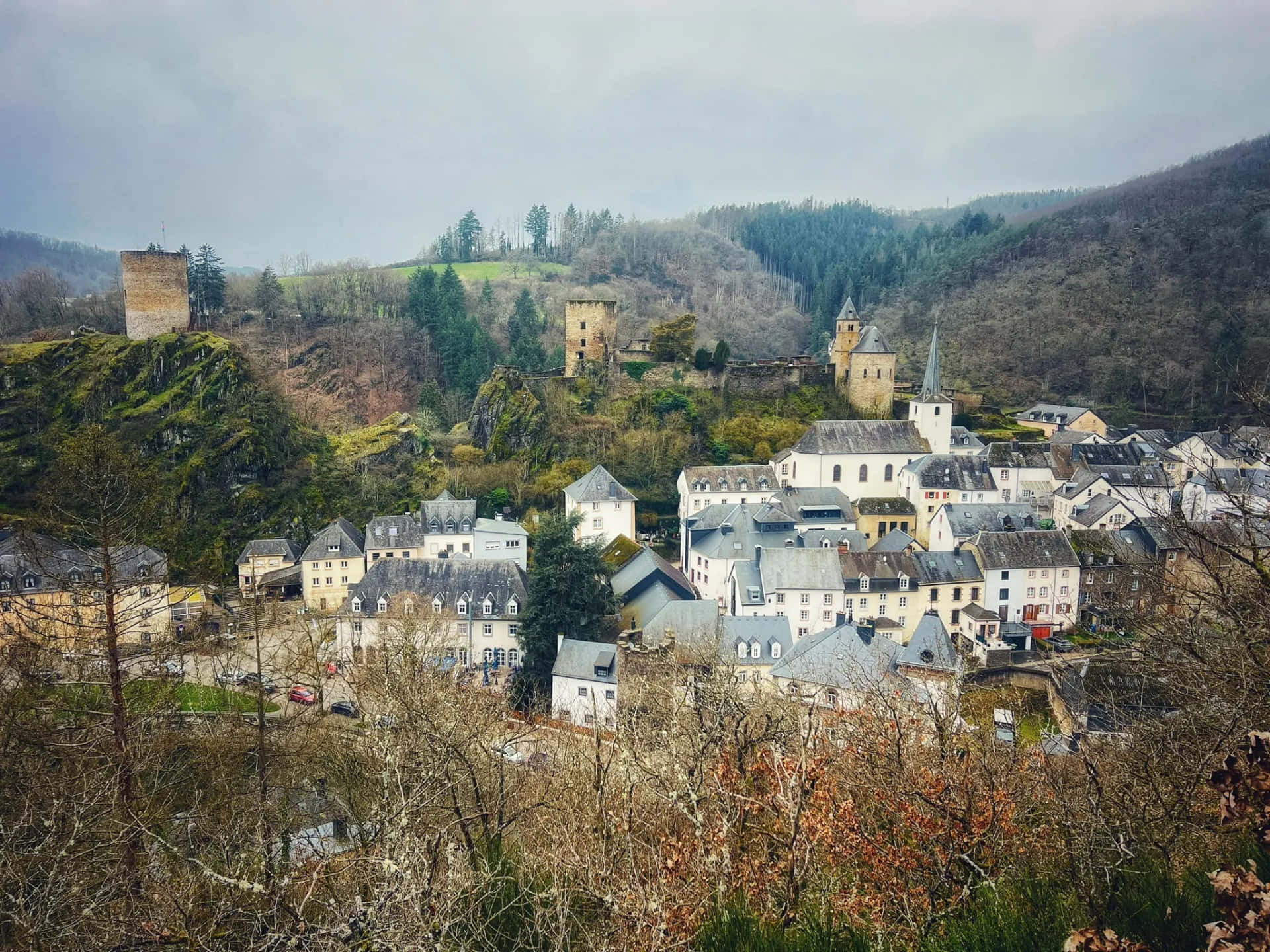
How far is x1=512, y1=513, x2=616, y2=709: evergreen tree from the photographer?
25875 millimetres

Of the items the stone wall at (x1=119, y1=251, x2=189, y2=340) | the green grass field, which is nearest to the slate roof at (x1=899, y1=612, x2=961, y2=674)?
the stone wall at (x1=119, y1=251, x2=189, y2=340)

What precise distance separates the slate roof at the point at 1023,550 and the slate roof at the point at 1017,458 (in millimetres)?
8460

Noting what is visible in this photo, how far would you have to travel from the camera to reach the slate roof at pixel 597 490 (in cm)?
3569

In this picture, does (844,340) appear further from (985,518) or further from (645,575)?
(645,575)

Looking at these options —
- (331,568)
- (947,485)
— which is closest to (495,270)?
(331,568)

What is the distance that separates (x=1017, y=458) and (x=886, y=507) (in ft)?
26.4

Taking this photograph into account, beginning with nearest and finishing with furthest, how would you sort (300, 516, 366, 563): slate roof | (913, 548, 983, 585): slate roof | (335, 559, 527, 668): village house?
(335, 559, 527, 668): village house → (913, 548, 983, 585): slate roof → (300, 516, 366, 563): slate roof

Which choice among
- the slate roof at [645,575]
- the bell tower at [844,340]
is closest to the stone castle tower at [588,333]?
the bell tower at [844,340]

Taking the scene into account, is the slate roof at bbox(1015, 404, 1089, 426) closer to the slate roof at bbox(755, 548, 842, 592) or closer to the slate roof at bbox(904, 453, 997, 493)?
the slate roof at bbox(904, 453, 997, 493)

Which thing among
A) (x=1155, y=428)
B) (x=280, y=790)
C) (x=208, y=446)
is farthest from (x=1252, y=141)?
(x=280, y=790)

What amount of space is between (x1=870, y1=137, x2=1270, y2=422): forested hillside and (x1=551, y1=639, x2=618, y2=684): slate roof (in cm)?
4742

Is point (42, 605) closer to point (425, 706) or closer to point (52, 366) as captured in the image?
point (425, 706)

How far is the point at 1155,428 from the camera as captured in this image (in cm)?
5147

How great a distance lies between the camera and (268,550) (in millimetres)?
35062
